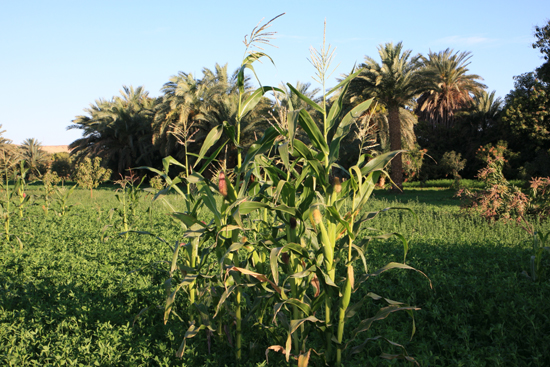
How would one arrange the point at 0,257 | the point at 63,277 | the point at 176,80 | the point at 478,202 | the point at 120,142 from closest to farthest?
1. the point at 63,277
2. the point at 0,257
3. the point at 478,202
4. the point at 176,80
5. the point at 120,142

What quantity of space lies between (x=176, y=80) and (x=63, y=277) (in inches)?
832

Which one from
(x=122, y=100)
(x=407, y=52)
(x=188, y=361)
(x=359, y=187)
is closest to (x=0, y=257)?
(x=188, y=361)

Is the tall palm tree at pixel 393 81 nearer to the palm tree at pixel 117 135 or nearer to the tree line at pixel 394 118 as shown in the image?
the tree line at pixel 394 118

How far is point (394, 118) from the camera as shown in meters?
19.7

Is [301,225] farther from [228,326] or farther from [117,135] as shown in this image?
[117,135]

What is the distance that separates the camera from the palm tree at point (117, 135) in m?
29.3

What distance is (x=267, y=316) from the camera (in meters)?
3.33

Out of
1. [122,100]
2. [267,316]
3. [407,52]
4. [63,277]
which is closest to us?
[267,316]

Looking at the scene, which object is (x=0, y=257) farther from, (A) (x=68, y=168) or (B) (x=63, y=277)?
(A) (x=68, y=168)

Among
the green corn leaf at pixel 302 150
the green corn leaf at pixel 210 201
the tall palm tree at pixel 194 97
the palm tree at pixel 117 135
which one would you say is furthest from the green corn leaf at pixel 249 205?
the palm tree at pixel 117 135

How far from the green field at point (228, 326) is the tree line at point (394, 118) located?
391 inches

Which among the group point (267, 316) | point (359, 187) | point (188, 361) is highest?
point (359, 187)

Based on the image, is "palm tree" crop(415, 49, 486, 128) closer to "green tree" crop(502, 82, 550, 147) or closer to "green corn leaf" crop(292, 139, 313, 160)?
"green tree" crop(502, 82, 550, 147)

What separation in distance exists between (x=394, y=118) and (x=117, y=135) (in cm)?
2144
